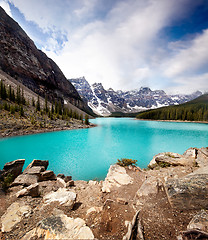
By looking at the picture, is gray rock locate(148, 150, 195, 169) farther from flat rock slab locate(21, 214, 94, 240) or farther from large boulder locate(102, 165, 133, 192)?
flat rock slab locate(21, 214, 94, 240)

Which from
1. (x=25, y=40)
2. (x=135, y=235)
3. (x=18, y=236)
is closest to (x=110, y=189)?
(x=135, y=235)

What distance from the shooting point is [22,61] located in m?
82.8

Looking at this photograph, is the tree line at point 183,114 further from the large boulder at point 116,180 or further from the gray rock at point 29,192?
the gray rock at point 29,192

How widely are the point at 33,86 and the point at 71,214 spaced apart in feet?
348

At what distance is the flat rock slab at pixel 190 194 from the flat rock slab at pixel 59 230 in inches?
132

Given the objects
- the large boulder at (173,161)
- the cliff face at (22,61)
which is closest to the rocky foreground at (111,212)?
the large boulder at (173,161)

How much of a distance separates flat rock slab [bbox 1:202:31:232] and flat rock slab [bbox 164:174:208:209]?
574 centimetres

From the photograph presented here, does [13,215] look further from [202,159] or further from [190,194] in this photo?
[202,159]

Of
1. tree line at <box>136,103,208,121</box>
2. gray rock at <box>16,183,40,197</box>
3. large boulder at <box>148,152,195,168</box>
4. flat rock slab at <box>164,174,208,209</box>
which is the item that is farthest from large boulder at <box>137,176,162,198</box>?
tree line at <box>136,103,208,121</box>

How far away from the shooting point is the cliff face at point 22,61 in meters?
73.6

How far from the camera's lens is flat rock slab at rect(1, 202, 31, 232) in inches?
136

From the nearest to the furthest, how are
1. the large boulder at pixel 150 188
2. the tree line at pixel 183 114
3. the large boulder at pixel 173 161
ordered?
the large boulder at pixel 150 188, the large boulder at pixel 173 161, the tree line at pixel 183 114

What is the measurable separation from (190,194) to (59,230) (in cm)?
465

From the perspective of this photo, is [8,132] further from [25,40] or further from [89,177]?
[25,40]
